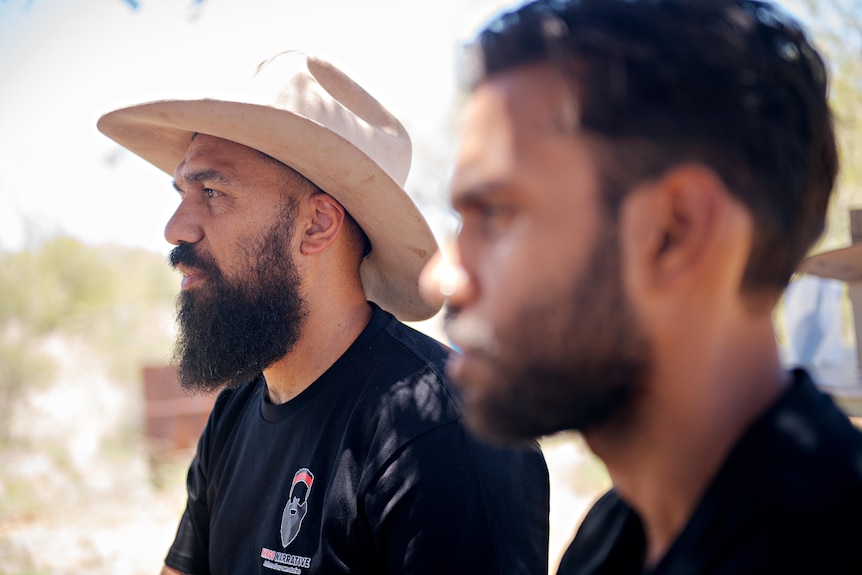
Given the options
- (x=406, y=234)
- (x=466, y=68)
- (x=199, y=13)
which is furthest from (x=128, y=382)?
(x=466, y=68)

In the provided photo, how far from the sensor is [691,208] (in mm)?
1146

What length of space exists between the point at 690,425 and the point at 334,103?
6.43 ft

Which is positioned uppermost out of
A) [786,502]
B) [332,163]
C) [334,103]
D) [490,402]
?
[334,103]

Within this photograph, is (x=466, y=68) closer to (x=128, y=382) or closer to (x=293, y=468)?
(x=293, y=468)

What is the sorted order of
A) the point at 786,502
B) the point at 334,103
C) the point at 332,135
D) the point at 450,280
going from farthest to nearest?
the point at 334,103 → the point at 332,135 → the point at 450,280 → the point at 786,502

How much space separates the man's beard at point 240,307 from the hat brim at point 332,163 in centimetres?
24

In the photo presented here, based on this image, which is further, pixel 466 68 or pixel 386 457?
pixel 386 457

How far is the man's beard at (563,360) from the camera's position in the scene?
1168mm

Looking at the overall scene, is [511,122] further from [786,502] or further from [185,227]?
[185,227]

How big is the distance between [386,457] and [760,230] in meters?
1.37

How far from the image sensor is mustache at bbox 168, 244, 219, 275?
9.45ft

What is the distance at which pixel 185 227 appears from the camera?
2.86 metres

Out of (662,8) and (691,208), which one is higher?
(662,8)

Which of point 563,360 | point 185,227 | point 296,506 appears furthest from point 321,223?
point 563,360
